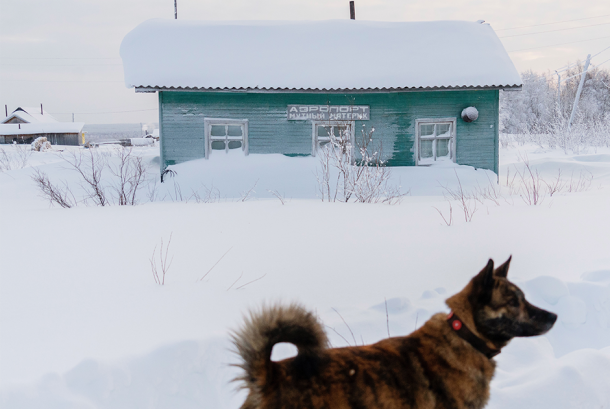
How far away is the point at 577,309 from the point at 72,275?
4108mm

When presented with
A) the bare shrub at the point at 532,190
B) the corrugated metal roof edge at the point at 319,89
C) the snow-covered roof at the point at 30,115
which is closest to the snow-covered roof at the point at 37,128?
the snow-covered roof at the point at 30,115

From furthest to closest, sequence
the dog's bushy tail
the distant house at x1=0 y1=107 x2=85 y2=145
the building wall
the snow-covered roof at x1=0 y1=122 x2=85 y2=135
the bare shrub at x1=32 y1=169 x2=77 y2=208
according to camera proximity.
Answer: the building wall < the distant house at x1=0 y1=107 x2=85 y2=145 < the snow-covered roof at x1=0 y1=122 x2=85 y2=135 < the bare shrub at x1=32 y1=169 x2=77 y2=208 < the dog's bushy tail

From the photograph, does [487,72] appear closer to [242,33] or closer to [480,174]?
[480,174]

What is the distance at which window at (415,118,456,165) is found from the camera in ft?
42.6

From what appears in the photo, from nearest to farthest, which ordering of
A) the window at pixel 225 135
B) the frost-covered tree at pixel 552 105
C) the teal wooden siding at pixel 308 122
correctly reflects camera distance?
1. the teal wooden siding at pixel 308 122
2. the window at pixel 225 135
3. the frost-covered tree at pixel 552 105

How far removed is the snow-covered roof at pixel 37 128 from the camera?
48.3 meters

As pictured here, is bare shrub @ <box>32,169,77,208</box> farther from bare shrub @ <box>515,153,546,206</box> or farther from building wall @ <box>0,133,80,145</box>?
building wall @ <box>0,133,80,145</box>

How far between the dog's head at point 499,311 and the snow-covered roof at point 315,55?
35.7 feet

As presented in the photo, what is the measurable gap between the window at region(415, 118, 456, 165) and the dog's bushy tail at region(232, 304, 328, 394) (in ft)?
39.4

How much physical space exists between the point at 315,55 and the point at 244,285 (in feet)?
35.5

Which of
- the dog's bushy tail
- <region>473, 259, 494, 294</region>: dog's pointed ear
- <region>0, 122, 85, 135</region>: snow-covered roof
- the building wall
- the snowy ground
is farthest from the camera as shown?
the building wall

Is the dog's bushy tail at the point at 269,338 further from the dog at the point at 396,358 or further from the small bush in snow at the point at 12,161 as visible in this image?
the small bush in snow at the point at 12,161

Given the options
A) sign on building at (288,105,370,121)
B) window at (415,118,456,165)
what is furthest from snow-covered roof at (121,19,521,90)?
window at (415,118,456,165)

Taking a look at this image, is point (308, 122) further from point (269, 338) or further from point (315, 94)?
point (269, 338)
